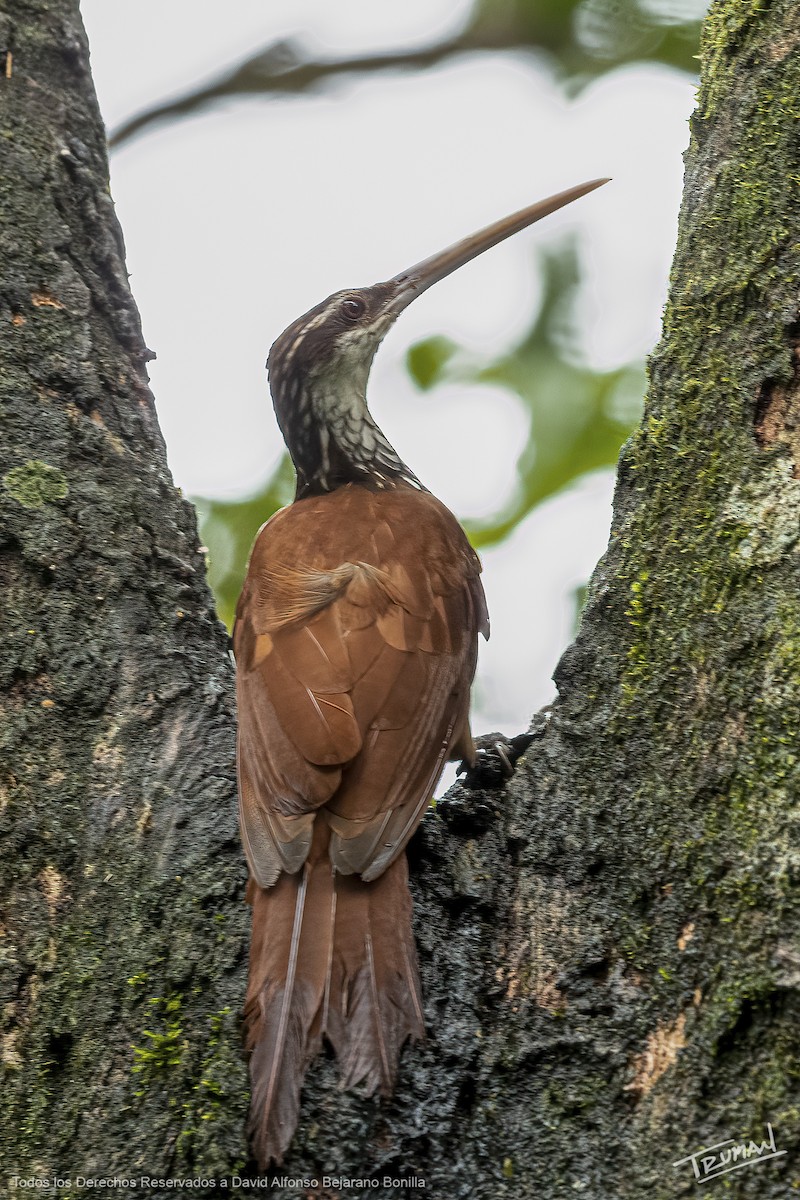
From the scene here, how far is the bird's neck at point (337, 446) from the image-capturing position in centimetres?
432

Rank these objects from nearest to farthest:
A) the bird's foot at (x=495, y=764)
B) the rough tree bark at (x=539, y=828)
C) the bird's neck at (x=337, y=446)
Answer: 1. the rough tree bark at (x=539, y=828)
2. the bird's foot at (x=495, y=764)
3. the bird's neck at (x=337, y=446)

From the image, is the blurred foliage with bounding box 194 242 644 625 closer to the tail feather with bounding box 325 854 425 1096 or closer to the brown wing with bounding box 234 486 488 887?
the brown wing with bounding box 234 486 488 887

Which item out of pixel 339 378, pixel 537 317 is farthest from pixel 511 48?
pixel 339 378

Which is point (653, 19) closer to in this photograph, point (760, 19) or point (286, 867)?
point (760, 19)

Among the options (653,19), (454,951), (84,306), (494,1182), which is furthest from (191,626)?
(653,19)

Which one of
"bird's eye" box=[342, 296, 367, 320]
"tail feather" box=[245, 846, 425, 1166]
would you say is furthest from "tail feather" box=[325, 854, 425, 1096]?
"bird's eye" box=[342, 296, 367, 320]

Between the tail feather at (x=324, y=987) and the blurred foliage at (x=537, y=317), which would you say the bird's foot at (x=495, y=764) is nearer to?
the tail feather at (x=324, y=987)

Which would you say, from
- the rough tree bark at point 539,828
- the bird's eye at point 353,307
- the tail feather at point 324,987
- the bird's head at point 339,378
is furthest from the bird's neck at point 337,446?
the tail feather at point 324,987

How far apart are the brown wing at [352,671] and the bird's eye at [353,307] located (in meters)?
1.02

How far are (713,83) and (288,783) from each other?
6.16 ft

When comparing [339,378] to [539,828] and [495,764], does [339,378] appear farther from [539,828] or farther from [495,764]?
[539,828]

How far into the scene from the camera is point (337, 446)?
4.36m

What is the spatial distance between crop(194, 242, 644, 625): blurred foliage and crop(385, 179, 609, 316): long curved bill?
74 centimetres

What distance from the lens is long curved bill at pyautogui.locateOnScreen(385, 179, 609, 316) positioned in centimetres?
448
